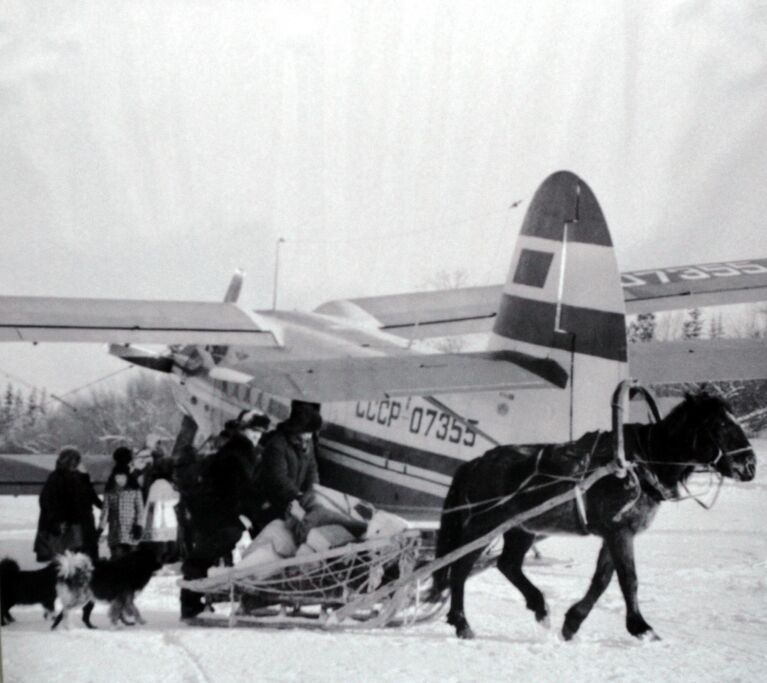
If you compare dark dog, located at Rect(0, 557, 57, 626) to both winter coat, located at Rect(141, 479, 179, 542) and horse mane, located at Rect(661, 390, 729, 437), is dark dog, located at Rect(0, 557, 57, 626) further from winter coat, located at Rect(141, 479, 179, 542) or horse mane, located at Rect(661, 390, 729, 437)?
horse mane, located at Rect(661, 390, 729, 437)

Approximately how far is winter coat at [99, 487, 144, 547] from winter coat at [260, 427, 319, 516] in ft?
1.40

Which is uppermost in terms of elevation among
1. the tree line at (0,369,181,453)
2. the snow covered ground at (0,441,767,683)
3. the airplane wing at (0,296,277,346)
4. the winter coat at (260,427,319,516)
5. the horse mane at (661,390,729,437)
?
the airplane wing at (0,296,277,346)

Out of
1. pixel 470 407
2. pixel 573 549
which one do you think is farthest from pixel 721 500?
pixel 470 407

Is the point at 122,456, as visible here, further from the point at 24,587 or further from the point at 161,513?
the point at 24,587

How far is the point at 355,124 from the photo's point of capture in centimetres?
337

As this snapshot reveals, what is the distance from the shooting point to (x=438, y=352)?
3090 mm

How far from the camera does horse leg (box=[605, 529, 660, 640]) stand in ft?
9.20

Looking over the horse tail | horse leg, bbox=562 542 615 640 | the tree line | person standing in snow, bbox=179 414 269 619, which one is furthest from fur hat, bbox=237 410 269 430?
horse leg, bbox=562 542 615 640

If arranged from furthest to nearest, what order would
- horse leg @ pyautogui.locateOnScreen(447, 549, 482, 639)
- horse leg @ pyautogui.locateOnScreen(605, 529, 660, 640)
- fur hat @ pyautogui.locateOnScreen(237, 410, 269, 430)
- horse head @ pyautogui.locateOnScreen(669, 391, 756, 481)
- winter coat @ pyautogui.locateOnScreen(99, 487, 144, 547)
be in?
fur hat @ pyautogui.locateOnScreen(237, 410, 269, 430) → winter coat @ pyautogui.locateOnScreen(99, 487, 144, 547) → horse leg @ pyautogui.locateOnScreen(447, 549, 482, 639) → horse leg @ pyautogui.locateOnScreen(605, 529, 660, 640) → horse head @ pyautogui.locateOnScreen(669, 391, 756, 481)

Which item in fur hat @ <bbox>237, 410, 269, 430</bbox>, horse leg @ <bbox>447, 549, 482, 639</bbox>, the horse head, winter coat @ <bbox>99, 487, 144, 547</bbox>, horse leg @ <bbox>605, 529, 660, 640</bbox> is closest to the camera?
the horse head

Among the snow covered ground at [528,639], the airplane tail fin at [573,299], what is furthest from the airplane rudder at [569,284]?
the snow covered ground at [528,639]

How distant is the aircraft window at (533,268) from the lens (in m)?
2.90

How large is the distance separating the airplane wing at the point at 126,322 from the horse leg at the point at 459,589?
941mm

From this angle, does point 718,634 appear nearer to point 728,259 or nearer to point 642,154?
point 728,259
